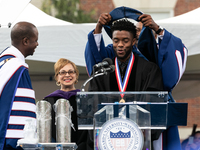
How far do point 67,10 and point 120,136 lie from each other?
11.6 metres

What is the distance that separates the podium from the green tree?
11.1 meters

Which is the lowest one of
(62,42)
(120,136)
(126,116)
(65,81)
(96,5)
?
(120,136)

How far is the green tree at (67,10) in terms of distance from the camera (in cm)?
1416

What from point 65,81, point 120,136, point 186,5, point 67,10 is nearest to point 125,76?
point 65,81

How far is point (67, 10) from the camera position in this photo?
1423 centimetres

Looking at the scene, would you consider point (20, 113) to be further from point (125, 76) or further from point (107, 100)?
point (125, 76)

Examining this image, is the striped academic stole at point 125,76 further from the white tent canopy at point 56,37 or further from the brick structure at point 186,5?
the brick structure at point 186,5

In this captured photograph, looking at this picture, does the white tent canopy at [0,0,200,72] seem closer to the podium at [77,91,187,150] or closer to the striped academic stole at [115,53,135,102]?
the striped academic stole at [115,53,135,102]

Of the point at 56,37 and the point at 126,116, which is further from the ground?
the point at 56,37

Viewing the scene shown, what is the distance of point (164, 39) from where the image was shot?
158 inches

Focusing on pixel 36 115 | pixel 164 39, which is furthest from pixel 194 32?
pixel 36 115

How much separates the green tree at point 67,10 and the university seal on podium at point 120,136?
11332mm

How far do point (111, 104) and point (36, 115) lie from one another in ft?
1.94

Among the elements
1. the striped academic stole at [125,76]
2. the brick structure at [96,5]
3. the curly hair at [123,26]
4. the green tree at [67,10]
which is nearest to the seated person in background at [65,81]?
the striped academic stole at [125,76]
